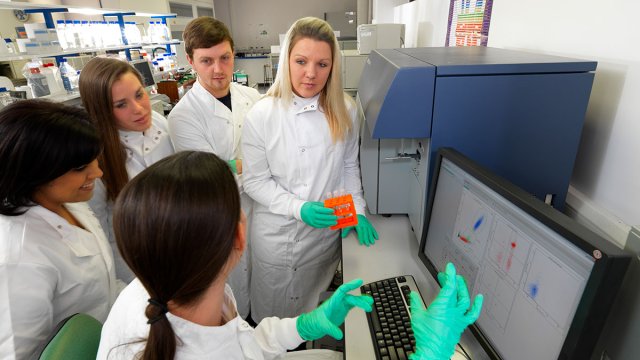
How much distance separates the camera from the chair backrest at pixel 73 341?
670 mm

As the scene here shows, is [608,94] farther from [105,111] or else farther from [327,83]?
[105,111]

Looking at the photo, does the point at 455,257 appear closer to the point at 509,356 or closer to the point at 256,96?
the point at 509,356

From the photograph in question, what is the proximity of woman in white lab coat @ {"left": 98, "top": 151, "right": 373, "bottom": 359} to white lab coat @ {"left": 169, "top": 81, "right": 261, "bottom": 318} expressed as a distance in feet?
2.98

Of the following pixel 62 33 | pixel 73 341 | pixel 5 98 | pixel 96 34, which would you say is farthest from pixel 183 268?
pixel 96 34

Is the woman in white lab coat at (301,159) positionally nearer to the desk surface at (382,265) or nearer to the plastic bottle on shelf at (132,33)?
the desk surface at (382,265)

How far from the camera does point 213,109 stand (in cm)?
171

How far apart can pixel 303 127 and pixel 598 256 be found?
39.6 inches

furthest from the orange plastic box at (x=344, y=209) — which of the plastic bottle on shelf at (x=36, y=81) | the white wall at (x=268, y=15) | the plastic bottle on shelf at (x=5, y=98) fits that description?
the white wall at (x=268, y=15)

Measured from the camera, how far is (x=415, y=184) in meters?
1.21

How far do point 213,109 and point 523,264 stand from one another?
4.86 ft

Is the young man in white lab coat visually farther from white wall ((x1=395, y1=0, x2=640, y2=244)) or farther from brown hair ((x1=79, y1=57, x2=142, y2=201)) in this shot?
white wall ((x1=395, y1=0, x2=640, y2=244))

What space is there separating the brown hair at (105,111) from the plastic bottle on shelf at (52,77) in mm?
1756

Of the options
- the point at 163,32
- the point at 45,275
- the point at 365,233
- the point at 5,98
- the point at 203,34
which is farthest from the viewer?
the point at 163,32

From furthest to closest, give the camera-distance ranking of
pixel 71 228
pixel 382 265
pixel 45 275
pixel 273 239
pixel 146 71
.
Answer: pixel 146 71 < pixel 273 239 < pixel 382 265 < pixel 71 228 < pixel 45 275
